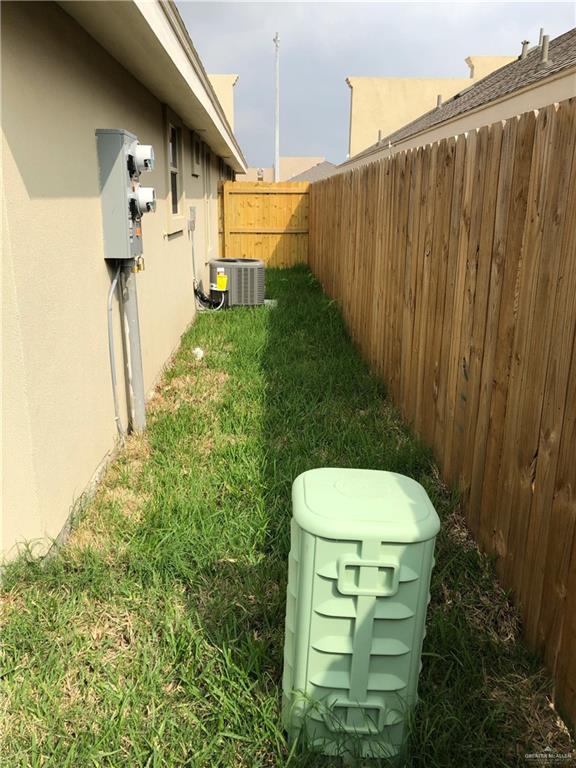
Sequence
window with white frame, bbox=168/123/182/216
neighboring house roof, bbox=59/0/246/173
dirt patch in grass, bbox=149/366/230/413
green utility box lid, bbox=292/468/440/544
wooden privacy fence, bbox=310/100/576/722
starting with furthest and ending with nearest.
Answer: window with white frame, bbox=168/123/182/216 < dirt patch in grass, bbox=149/366/230/413 < neighboring house roof, bbox=59/0/246/173 < wooden privacy fence, bbox=310/100/576/722 < green utility box lid, bbox=292/468/440/544

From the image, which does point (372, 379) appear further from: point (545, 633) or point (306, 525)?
point (306, 525)

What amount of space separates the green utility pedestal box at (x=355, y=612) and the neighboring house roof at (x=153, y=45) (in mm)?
2413

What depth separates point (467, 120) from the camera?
980cm

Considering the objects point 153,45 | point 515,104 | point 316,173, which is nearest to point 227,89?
point 515,104

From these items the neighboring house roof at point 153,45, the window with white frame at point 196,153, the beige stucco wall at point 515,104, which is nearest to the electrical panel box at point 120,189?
the neighboring house roof at point 153,45

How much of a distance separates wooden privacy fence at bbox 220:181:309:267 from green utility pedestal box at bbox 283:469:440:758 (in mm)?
12481

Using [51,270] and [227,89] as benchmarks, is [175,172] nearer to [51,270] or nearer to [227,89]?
[51,270]

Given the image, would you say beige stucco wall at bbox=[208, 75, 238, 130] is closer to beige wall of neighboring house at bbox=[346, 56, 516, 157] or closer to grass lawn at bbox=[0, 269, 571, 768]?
beige wall of neighboring house at bbox=[346, 56, 516, 157]

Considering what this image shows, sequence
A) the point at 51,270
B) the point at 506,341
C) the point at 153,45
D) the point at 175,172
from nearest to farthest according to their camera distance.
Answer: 1. the point at 506,341
2. the point at 51,270
3. the point at 153,45
4. the point at 175,172

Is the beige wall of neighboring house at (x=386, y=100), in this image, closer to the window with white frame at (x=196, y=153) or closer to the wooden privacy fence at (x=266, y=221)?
the wooden privacy fence at (x=266, y=221)

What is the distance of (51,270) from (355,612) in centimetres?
209

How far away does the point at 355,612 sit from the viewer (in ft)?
5.56

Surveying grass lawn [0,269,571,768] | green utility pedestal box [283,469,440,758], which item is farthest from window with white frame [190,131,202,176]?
green utility pedestal box [283,469,440,758]

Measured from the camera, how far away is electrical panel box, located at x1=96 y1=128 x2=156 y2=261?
355 centimetres
